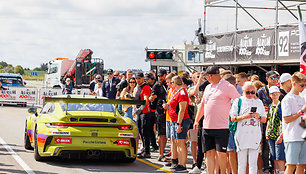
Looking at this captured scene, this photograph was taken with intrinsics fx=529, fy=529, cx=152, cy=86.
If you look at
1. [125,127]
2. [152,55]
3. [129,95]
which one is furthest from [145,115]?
[152,55]

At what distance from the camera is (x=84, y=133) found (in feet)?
31.6

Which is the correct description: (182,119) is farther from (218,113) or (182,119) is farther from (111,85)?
(111,85)

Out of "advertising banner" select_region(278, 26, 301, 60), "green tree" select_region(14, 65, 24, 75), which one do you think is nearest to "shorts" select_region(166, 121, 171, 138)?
"advertising banner" select_region(278, 26, 301, 60)

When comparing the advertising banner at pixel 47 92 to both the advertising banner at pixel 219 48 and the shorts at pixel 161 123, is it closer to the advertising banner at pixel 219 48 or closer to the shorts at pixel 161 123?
the advertising banner at pixel 219 48

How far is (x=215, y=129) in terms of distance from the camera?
810 centimetres

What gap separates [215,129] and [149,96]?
3.69m

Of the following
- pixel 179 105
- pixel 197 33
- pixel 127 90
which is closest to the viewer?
pixel 179 105

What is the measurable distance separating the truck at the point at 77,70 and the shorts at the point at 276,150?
2887 cm

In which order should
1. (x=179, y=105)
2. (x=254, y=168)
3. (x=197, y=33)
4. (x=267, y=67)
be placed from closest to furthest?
(x=254, y=168) → (x=179, y=105) → (x=267, y=67) → (x=197, y=33)

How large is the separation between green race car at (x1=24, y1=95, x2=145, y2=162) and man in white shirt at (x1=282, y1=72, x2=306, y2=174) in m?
3.13

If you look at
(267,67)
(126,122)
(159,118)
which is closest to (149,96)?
(159,118)

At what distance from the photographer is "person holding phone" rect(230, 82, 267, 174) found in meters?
7.62

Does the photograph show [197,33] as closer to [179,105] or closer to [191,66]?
[191,66]

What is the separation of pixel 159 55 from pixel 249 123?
376 inches
